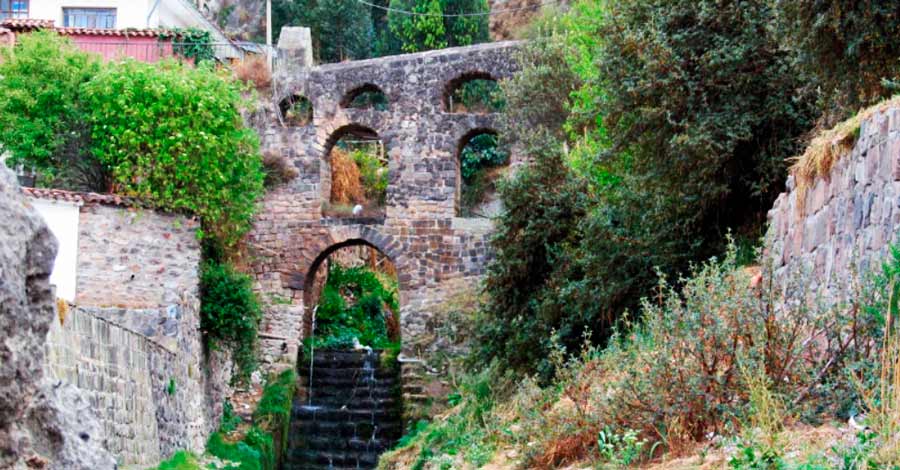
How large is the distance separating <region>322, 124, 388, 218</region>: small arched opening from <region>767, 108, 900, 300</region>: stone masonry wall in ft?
64.5

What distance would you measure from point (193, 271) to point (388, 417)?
586cm

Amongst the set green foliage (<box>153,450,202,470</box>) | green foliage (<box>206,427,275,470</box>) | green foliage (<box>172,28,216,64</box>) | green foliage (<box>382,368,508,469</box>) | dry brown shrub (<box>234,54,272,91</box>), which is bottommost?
green foliage (<box>206,427,275,470</box>)

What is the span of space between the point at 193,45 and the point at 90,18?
451 cm

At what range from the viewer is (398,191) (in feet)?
96.3

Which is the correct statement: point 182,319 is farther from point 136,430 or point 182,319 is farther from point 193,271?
point 136,430

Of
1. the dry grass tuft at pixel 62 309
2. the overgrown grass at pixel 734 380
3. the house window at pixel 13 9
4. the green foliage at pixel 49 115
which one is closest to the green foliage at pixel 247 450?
the green foliage at pixel 49 115

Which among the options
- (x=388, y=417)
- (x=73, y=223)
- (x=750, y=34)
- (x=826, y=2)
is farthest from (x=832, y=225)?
(x=388, y=417)

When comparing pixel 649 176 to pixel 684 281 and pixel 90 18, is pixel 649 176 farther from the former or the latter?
pixel 90 18

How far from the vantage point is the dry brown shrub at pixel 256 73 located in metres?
30.3

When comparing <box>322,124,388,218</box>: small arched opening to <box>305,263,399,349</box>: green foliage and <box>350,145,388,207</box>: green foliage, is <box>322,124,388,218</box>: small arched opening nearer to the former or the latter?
<box>350,145,388,207</box>: green foliage

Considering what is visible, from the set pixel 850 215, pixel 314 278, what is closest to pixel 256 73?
pixel 314 278

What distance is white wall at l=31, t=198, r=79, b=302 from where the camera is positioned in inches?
832

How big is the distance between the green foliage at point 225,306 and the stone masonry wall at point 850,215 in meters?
14.0

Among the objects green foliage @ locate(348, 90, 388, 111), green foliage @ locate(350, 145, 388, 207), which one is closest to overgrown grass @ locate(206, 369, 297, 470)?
green foliage @ locate(350, 145, 388, 207)
